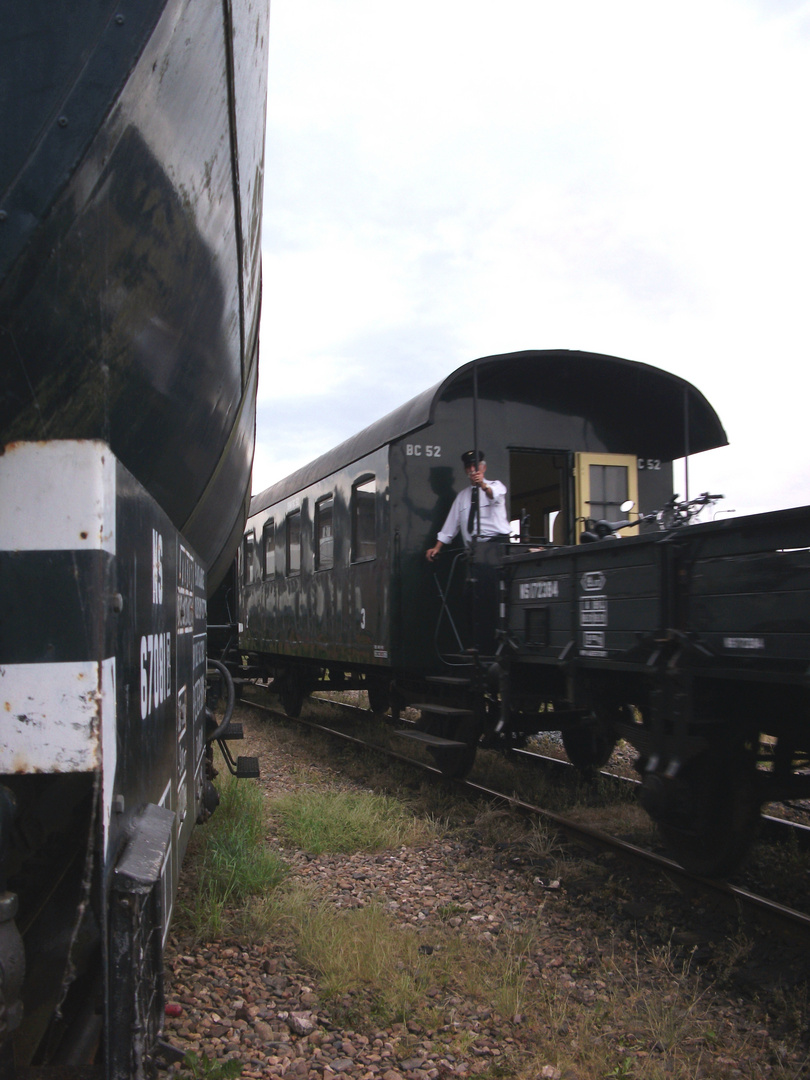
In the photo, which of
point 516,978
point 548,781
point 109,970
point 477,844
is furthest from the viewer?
point 548,781

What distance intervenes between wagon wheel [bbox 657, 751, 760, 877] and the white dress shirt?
272 cm

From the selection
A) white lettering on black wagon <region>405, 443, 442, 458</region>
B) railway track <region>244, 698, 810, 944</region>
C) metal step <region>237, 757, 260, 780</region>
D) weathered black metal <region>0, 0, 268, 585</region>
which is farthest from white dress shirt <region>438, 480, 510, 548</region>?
weathered black metal <region>0, 0, 268, 585</region>

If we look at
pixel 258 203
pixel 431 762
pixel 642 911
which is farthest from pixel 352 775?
pixel 258 203

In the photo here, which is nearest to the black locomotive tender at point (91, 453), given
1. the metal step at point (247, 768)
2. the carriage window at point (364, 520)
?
the metal step at point (247, 768)

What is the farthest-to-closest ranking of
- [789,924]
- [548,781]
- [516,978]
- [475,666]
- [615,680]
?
1. [548,781]
2. [475,666]
3. [615,680]
4. [789,924]
5. [516,978]

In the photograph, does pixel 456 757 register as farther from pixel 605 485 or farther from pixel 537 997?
pixel 537 997

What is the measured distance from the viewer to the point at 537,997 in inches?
129

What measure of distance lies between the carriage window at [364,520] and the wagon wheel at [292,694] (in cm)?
407

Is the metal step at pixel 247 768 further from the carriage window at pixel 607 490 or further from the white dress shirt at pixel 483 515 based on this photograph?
the carriage window at pixel 607 490

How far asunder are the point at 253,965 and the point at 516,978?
1.13 meters

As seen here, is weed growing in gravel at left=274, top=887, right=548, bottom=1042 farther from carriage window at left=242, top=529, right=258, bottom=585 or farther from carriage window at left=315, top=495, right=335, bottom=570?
carriage window at left=242, top=529, right=258, bottom=585

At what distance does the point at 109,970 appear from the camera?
145 cm

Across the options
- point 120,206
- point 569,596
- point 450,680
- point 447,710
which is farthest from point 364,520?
point 120,206

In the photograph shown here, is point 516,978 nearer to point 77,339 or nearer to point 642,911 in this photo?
point 642,911
